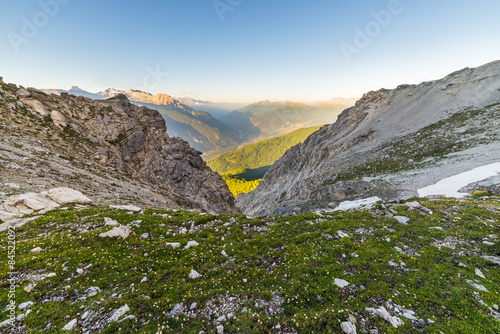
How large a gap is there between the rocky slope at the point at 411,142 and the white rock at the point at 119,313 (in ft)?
135

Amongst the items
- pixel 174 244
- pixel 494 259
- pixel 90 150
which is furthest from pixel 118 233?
pixel 90 150

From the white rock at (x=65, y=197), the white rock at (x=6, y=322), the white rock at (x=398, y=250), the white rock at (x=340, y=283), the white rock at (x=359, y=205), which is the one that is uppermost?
the white rock at (x=65, y=197)

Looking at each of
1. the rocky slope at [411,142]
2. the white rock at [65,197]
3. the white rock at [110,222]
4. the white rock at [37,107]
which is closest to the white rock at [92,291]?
the white rock at [110,222]

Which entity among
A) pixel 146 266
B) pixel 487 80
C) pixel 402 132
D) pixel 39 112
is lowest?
pixel 146 266

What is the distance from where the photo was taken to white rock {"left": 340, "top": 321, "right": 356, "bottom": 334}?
7.13m

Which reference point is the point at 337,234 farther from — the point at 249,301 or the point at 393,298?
the point at 249,301

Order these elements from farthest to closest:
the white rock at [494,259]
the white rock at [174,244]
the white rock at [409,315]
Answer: the white rock at [174,244]
the white rock at [494,259]
the white rock at [409,315]

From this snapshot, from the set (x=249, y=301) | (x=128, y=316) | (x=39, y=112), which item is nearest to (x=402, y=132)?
(x=249, y=301)

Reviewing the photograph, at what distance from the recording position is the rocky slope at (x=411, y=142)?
4290cm

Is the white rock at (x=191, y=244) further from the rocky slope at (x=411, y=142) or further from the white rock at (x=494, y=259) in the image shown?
the rocky slope at (x=411, y=142)

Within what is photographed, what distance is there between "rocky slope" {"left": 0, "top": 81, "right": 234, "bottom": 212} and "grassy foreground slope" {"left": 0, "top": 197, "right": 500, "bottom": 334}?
17.2 metres

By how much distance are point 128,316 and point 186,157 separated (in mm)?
83098

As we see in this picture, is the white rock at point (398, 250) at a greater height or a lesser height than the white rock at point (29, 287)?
lesser

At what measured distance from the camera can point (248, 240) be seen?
586 inches
